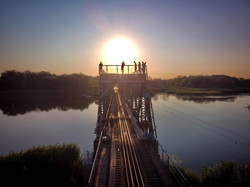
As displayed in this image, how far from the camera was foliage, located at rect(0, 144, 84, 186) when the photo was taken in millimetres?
21109

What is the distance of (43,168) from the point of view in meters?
23.5

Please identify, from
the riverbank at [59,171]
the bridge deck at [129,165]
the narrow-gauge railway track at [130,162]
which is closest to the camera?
the bridge deck at [129,165]

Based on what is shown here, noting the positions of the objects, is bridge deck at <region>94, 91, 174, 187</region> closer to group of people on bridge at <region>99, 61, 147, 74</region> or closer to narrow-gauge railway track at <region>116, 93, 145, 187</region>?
narrow-gauge railway track at <region>116, 93, 145, 187</region>

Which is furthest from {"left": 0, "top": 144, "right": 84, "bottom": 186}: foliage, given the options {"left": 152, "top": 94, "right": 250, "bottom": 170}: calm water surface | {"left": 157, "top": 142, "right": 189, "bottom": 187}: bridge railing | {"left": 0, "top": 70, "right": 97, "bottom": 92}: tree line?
{"left": 0, "top": 70, "right": 97, "bottom": 92}: tree line

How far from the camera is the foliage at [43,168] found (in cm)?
2111

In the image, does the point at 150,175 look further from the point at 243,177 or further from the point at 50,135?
the point at 50,135

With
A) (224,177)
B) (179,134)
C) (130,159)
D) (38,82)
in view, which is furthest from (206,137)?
(38,82)

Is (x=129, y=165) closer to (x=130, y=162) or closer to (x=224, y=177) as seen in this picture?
(x=130, y=162)

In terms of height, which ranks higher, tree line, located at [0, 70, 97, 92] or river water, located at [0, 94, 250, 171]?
tree line, located at [0, 70, 97, 92]

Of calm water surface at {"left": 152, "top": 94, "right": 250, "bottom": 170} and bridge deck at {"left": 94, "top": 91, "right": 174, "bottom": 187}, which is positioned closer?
bridge deck at {"left": 94, "top": 91, "right": 174, "bottom": 187}

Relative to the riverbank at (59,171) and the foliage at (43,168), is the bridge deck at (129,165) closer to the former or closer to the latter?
the riverbank at (59,171)

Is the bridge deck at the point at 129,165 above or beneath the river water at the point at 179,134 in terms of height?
above

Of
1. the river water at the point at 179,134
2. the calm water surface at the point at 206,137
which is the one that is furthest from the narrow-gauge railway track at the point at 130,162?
the calm water surface at the point at 206,137

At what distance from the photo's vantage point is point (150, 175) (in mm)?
16141
